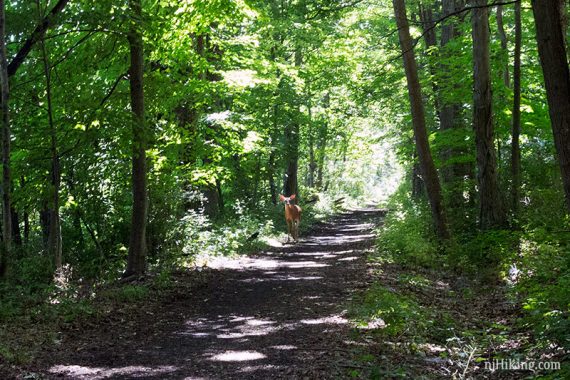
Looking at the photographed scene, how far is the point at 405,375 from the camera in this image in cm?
484

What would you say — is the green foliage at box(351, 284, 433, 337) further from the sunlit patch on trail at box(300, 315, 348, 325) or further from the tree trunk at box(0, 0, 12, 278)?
the tree trunk at box(0, 0, 12, 278)

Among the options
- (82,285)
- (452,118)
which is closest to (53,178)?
(82,285)

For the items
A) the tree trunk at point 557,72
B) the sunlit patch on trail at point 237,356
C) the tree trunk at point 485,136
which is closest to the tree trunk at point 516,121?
the tree trunk at point 485,136

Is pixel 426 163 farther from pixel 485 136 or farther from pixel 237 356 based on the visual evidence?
pixel 237 356

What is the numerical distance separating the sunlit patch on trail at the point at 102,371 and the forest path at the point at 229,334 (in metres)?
0.01

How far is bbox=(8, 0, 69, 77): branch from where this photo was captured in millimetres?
8828

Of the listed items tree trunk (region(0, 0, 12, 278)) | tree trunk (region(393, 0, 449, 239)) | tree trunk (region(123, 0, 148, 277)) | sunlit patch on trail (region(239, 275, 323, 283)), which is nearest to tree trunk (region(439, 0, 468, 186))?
tree trunk (region(393, 0, 449, 239))

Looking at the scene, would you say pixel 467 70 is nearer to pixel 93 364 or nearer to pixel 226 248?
pixel 226 248

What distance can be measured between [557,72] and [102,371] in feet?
18.4

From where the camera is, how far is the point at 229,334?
275 inches

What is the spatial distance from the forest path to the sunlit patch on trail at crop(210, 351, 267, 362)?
0.01 m

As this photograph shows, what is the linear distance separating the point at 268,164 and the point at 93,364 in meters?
17.7

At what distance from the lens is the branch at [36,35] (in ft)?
29.0

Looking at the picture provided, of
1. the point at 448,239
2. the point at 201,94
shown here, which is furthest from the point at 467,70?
the point at 201,94
